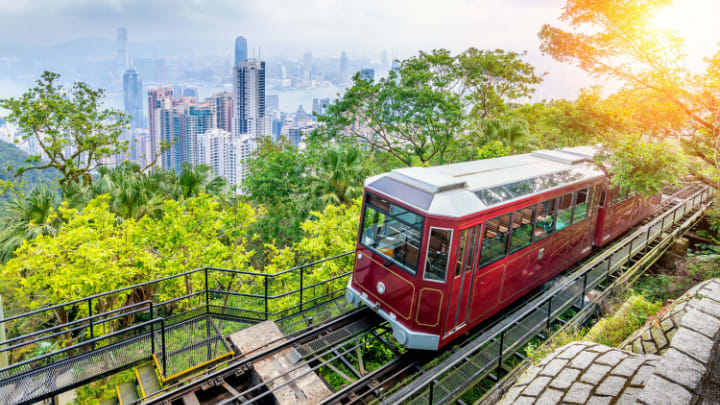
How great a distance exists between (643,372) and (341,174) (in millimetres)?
12485

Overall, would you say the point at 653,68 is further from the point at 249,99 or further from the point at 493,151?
the point at 249,99

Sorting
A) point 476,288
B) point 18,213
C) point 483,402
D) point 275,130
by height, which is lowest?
point 275,130

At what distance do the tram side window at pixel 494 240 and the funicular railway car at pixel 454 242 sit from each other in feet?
0.06

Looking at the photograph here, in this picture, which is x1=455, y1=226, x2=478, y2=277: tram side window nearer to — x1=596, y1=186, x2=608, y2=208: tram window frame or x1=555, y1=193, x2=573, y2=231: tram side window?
x1=555, y1=193, x2=573, y2=231: tram side window

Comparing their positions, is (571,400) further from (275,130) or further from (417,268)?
(275,130)

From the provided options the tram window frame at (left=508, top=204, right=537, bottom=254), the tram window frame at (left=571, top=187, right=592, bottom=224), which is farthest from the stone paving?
the tram window frame at (left=571, top=187, right=592, bottom=224)

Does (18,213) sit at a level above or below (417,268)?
below

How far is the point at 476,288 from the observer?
24.1 ft

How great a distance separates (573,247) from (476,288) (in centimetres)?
433

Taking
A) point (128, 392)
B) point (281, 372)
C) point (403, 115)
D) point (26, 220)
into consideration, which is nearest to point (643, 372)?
point (281, 372)

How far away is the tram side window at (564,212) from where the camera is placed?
360 inches

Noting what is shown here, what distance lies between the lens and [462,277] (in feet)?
22.8

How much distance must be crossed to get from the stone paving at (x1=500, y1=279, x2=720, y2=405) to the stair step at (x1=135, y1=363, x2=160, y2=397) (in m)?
6.62

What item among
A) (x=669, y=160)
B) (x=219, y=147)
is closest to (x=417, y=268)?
(x=669, y=160)
